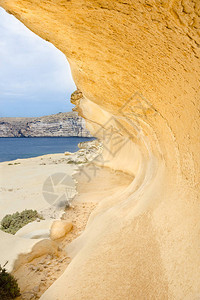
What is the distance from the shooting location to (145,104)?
327 cm

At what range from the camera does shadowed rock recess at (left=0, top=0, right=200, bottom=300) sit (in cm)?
162

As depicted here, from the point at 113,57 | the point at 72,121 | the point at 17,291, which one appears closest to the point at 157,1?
the point at 113,57

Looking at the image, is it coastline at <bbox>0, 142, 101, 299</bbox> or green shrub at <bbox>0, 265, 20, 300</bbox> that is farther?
coastline at <bbox>0, 142, 101, 299</bbox>

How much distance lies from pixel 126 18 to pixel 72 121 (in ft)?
314

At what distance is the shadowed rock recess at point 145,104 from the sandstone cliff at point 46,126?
88222mm

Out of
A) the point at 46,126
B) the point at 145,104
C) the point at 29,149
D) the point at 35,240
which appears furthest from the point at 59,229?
the point at 46,126

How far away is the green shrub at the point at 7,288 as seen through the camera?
10.3 feet

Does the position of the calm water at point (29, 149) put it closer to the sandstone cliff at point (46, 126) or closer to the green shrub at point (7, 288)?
the sandstone cliff at point (46, 126)

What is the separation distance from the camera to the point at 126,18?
5.38 ft

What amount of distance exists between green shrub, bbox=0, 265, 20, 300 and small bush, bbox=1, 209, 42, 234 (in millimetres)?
2774

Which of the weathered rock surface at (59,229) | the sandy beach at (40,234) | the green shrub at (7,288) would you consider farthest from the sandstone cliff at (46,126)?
the green shrub at (7,288)

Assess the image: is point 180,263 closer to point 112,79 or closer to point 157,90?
point 157,90

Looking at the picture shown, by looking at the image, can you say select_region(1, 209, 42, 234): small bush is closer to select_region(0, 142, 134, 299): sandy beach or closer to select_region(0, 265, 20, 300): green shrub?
select_region(0, 142, 134, 299): sandy beach

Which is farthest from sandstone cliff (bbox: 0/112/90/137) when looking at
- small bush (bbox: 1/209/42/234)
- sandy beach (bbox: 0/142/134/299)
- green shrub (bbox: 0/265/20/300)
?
green shrub (bbox: 0/265/20/300)
